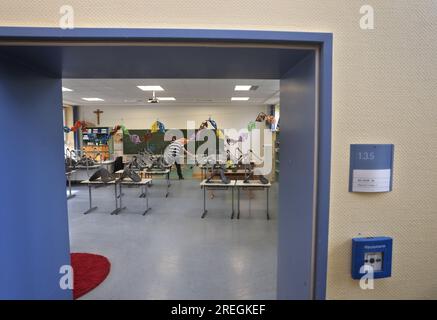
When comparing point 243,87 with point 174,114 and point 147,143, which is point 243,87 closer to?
point 174,114

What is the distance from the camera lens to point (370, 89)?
3.43ft

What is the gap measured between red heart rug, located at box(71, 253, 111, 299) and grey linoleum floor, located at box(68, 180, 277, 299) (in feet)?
0.33

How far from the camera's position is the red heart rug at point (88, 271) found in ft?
9.28

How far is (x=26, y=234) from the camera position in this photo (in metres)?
1.40

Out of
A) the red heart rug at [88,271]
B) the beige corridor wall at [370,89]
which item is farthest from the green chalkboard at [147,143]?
the beige corridor wall at [370,89]

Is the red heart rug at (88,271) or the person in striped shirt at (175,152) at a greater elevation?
the person in striped shirt at (175,152)

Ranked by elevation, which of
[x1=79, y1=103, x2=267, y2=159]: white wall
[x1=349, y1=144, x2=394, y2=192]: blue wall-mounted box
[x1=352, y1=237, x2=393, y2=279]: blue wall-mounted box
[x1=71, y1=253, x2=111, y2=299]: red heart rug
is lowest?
[x1=71, y1=253, x2=111, y2=299]: red heart rug

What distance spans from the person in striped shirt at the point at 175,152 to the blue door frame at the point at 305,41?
9.24m

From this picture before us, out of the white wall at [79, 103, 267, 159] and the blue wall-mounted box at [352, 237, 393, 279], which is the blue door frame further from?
the white wall at [79, 103, 267, 159]

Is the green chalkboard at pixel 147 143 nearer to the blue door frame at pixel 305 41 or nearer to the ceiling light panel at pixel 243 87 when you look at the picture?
the ceiling light panel at pixel 243 87

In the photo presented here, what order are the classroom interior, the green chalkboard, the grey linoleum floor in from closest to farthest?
the grey linoleum floor, the classroom interior, the green chalkboard

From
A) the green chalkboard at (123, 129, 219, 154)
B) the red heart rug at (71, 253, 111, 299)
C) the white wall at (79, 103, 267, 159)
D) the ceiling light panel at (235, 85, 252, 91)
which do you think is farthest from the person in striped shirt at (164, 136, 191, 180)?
the red heart rug at (71, 253, 111, 299)

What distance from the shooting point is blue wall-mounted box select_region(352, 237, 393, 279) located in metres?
1.05

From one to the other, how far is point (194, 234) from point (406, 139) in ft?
12.9
